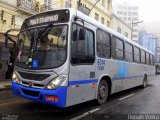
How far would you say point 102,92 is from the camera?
8992 mm

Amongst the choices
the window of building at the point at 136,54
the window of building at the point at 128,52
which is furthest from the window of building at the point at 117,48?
the window of building at the point at 136,54

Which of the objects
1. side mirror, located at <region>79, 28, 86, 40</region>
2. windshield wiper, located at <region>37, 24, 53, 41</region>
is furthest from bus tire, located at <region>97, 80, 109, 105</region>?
windshield wiper, located at <region>37, 24, 53, 41</region>

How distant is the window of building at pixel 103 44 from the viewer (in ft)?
28.7

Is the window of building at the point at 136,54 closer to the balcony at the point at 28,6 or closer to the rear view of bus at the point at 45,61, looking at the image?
the rear view of bus at the point at 45,61

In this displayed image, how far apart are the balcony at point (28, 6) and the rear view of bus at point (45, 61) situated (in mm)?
11001

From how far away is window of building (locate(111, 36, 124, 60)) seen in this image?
32.9 ft

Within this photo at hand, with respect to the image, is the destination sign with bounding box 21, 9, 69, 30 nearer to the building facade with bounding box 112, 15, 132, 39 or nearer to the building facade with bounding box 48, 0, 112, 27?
the building facade with bounding box 48, 0, 112, 27

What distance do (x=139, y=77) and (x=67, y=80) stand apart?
817 centimetres

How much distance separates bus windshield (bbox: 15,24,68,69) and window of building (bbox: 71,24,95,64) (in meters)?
0.30

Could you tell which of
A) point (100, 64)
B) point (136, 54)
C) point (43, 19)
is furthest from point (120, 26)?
point (43, 19)

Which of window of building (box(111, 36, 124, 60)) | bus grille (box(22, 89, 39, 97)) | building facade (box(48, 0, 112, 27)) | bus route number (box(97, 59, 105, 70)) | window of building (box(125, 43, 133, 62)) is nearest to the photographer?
bus grille (box(22, 89, 39, 97))

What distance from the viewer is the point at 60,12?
740 cm

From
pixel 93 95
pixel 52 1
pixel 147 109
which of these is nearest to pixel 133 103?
pixel 147 109

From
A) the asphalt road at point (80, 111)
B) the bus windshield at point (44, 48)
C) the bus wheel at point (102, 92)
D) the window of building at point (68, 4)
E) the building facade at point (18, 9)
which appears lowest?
the asphalt road at point (80, 111)
